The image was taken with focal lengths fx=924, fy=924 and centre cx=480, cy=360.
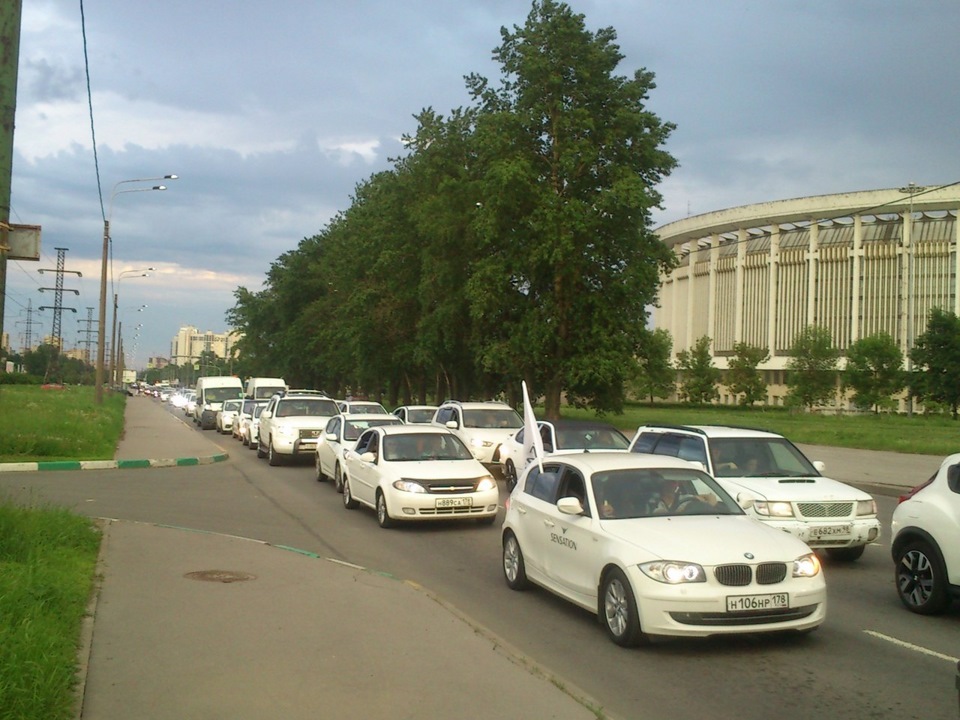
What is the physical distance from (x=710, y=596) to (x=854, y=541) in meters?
4.61

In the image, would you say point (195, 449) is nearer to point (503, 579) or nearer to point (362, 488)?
point (362, 488)

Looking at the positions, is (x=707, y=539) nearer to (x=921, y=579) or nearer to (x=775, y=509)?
(x=921, y=579)

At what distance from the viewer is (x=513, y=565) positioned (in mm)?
9266

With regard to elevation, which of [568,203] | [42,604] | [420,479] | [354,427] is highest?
[568,203]

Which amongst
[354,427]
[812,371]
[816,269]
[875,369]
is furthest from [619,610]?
[816,269]

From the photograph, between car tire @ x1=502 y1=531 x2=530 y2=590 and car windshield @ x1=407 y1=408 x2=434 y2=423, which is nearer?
car tire @ x1=502 y1=531 x2=530 y2=590

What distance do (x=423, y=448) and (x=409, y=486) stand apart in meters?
1.50

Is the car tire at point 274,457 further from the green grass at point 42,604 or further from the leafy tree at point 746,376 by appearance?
the leafy tree at point 746,376

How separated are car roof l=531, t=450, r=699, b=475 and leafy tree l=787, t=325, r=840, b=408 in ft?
249

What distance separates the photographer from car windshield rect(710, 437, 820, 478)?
11398 mm

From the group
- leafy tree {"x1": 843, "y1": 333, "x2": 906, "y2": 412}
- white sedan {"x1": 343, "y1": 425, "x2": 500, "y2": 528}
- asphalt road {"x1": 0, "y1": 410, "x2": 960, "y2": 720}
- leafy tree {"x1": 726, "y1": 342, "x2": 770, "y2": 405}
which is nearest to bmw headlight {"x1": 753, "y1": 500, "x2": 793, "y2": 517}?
asphalt road {"x1": 0, "y1": 410, "x2": 960, "y2": 720}

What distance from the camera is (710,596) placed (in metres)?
6.66

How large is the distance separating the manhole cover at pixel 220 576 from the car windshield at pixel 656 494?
3.45 m

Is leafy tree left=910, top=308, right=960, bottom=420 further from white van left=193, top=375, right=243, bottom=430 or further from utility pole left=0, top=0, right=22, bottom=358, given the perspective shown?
utility pole left=0, top=0, right=22, bottom=358
